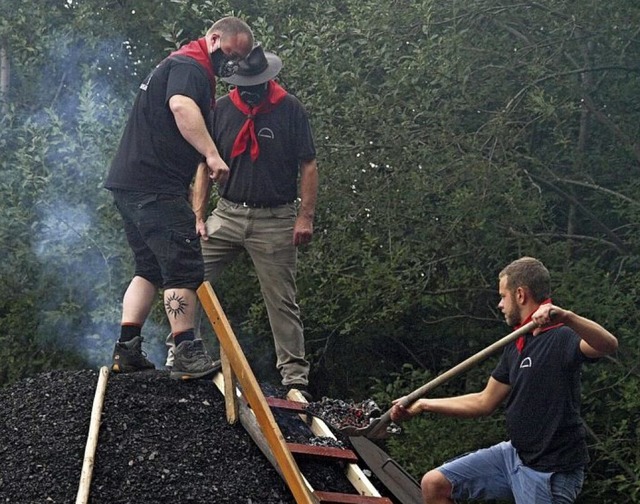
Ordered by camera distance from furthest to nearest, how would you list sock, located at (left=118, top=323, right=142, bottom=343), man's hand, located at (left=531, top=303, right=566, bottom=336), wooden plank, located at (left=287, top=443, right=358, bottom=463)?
1. sock, located at (left=118, top=323, right=142, bottom=343)
2. wooden plank, located at (left=287, top=443, right=358, bottom=463)
3. man's hand, located at (left=531, top=303, right=566, bottom=336)

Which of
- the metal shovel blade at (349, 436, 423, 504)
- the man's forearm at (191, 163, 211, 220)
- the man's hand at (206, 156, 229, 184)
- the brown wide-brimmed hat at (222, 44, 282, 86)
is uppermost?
the brown wide-brimmed hat at (222, 44, 282, 86)

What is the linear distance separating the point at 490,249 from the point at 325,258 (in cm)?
140

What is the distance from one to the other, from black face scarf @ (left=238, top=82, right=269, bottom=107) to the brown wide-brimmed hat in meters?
0.08

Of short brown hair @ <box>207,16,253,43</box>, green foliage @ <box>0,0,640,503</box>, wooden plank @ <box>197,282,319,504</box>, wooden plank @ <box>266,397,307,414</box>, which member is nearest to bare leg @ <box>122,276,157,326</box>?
wooden plank @ <box>197,282,319,504</box>

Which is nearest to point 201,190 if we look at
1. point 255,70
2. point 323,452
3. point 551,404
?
point 255,70

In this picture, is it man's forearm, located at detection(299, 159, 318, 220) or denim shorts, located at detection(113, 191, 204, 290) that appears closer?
denim shorts, located at detection(113, 191, 204, 290)

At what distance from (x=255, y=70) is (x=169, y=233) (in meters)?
1.28

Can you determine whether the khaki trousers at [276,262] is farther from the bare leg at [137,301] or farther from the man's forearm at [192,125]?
the man's forearm at [192,125]

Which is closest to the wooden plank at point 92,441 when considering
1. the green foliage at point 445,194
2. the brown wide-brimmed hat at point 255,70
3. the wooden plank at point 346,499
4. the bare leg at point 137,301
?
the bare leg at point 137,301

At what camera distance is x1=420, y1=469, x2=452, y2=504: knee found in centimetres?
546

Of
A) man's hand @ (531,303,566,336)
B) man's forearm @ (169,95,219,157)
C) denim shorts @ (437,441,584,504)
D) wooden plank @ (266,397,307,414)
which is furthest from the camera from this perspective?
wooden plank @ (266,397,307,414)

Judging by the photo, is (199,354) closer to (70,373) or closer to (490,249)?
(70,373)

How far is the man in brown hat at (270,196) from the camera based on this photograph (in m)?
7.22

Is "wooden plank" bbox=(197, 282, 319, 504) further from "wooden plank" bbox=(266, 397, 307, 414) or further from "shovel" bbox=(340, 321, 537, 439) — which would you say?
"shovel" bbox=(340, 321, 537, 439)
